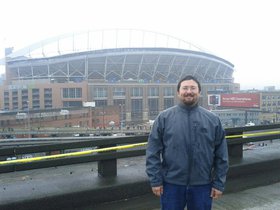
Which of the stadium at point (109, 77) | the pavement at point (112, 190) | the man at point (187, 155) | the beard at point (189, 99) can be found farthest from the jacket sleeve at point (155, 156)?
the stadium at point (109, 77)

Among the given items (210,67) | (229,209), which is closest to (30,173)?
(229,209)

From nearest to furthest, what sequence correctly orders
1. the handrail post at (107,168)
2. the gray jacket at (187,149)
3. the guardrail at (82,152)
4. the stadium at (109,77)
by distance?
the gray jacket at (187,149) < the guardrail at (82,152) < the handrail post at (107,168) < the stadium at (109,77)

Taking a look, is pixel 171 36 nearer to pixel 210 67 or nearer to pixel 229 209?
pixel 210 67

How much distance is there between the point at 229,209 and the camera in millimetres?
4383

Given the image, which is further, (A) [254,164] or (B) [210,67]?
(B) [210,67]

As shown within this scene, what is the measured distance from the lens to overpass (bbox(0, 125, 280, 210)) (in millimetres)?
4094

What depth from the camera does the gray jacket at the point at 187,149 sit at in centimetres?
290

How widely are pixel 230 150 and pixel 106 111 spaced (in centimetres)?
5599

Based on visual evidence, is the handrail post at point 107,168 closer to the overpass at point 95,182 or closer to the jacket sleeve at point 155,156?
the overpass at point 95,182

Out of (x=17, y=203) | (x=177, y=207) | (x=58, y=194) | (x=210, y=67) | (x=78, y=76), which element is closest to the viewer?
(x=177, y=207)

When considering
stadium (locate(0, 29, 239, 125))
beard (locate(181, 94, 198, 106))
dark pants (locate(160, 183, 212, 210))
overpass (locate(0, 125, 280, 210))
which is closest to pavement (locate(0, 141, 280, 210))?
overpass (locate(0, 125, 280, 210))

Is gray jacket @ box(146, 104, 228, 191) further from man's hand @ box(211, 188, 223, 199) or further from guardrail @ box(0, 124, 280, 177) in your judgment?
guardrail @ box(0, 124, 280, 177)

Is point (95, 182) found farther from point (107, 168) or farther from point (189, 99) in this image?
point (189, 99)

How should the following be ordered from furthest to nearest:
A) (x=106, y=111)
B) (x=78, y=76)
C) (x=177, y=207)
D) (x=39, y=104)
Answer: (x=78, y=76), (x=39, y=104), (x=106, y=111), (x=177, y=207)
